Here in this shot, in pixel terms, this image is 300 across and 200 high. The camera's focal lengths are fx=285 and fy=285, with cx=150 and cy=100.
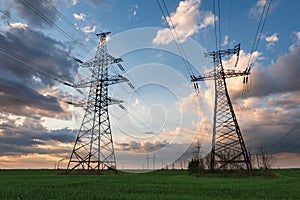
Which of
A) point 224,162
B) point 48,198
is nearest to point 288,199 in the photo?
point 48,198

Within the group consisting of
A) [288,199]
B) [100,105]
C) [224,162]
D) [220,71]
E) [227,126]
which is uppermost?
[220,71]

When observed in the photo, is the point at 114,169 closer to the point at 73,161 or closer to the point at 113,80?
the point at 73,161

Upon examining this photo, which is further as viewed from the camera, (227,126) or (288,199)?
(227,126)

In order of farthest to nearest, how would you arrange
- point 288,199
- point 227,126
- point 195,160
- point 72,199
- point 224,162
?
point 195,160 < point 224,162 < point 227,126 < point 288,199 < point 72,199

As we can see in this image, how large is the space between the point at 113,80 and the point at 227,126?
19923mm

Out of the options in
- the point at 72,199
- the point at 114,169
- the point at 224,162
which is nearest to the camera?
the point at 72,199

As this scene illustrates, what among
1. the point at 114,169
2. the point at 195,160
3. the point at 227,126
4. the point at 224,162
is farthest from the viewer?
the point at 195,160

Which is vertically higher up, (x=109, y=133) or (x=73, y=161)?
(x=109, y=133)

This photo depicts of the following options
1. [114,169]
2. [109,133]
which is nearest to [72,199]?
[109,133]

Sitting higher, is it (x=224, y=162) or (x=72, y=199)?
(x=224, y=162)


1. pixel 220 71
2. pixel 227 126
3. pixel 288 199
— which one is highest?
pixel 220 71

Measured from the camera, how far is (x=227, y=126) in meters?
35.5

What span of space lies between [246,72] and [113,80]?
2065 cm

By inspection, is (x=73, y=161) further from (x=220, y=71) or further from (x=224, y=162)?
(x=220, y=71)
